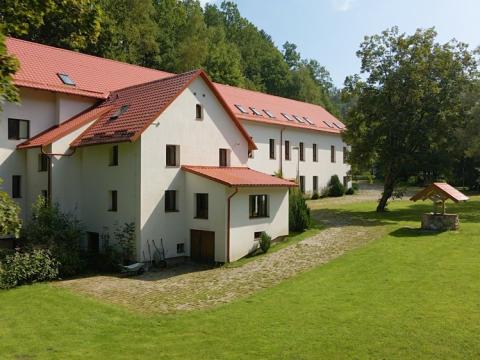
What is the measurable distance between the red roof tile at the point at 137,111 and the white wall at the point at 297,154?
12.6 m

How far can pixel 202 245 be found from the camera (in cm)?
2216

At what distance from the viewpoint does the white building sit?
21594 millimetres

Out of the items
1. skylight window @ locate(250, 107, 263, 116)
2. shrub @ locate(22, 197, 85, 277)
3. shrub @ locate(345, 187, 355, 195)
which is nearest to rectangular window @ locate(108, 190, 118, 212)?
shrub @ locate(22, 197, 85, 277)

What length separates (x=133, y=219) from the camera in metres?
21.6

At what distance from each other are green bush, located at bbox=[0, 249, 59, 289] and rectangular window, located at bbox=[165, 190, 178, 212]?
220 inches

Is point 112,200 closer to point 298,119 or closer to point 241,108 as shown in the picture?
point 241,108

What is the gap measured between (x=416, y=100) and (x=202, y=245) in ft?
59.7

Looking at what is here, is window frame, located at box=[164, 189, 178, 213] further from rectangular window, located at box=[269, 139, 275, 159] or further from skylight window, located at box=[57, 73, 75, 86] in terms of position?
rectangular window, located at box=[269, 139, 275, 159]

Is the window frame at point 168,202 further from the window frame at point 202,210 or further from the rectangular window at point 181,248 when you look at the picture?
the rectangular window at point 181,248

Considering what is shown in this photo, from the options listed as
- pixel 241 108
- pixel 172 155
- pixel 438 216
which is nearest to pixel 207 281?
pixel 172 155

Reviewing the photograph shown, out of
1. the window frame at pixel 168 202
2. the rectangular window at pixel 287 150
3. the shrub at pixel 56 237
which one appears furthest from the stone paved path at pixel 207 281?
the rectangular window at pixel 287 150

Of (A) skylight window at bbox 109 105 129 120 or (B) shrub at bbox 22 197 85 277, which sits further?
(A) skylight window at bbox 109 105 129 120

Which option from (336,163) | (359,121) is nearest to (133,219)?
(359,121)

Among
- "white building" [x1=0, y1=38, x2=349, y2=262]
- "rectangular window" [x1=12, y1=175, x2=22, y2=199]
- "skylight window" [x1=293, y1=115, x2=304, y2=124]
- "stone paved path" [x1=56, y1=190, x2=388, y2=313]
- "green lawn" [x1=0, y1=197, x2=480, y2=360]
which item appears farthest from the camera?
"skylight window" [x1=293, y1=115, x2=304, y2=124]
